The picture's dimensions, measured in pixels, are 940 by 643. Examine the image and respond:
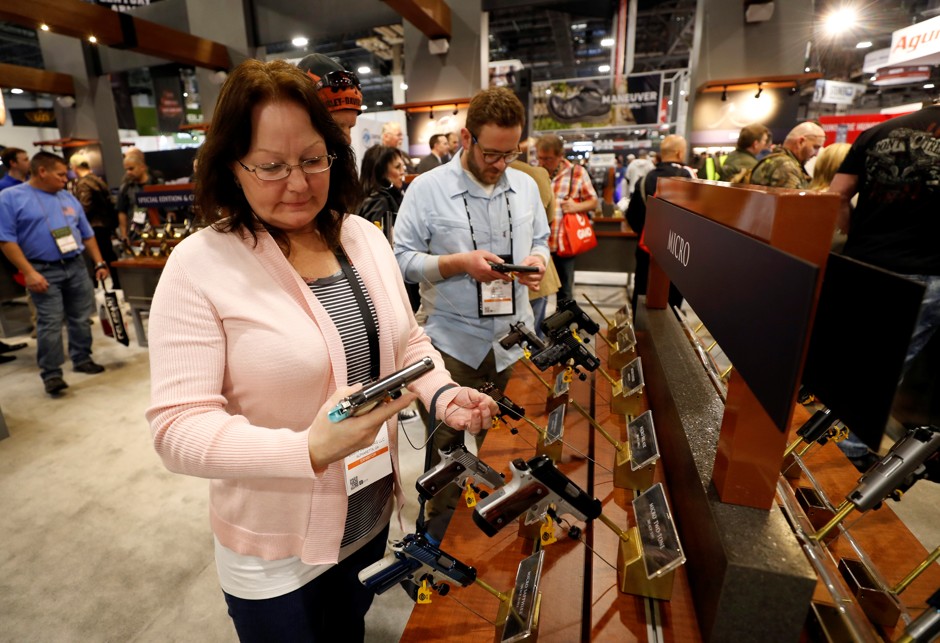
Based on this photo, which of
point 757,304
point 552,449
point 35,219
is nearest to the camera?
point 757,304

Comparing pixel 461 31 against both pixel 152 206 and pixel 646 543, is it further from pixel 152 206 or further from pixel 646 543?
pixel 646 543

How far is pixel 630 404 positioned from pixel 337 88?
57.8 inches

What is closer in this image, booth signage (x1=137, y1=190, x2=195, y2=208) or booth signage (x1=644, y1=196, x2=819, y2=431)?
booth signage (x1=644, y1=196, x2=819, y2=431)

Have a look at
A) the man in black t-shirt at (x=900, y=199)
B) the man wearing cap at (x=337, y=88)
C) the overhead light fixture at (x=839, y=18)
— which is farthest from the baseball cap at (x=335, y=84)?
the overhead light fixture at (x=839, y=18)

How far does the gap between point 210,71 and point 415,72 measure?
372cm

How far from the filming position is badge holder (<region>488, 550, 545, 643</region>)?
81 cm

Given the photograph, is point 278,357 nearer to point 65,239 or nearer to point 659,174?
point 659,174

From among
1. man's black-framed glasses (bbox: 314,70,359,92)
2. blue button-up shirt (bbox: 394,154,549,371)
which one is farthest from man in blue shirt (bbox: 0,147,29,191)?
blue button-up shirt (bbox: 394,154,549,371)

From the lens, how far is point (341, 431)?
2.36 ft

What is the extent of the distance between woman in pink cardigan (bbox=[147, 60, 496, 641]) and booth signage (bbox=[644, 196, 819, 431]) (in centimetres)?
50

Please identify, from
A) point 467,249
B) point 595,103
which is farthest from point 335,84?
point 595,103

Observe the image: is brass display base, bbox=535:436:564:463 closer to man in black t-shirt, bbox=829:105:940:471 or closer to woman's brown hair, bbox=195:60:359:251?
woman's brown hair, bbox=195:60:359:251

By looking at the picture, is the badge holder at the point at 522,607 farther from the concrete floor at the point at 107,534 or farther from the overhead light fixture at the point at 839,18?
the overhead light fixture at the point at 839,18

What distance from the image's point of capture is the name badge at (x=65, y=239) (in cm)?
363
